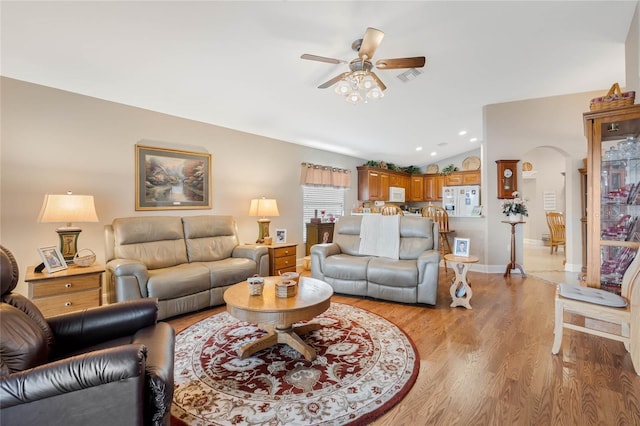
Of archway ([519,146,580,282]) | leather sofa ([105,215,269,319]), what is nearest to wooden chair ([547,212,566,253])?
archway ([519,146,580,282])

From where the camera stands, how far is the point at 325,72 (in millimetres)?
3209

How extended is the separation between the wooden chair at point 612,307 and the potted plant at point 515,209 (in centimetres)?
264

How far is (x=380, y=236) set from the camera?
13.3 feet

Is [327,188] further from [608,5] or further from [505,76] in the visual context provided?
[608,5]

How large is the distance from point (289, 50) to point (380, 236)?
2.59 meters

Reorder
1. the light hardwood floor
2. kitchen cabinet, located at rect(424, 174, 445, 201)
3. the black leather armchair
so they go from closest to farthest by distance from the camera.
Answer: the black leather armchair < the light hardwood floor < kitchen cabinet, located at rect(424, 174, 445, 201)

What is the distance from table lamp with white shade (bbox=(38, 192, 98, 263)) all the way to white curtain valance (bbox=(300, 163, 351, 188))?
143 inches

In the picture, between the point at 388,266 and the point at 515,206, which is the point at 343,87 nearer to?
the point at 388,266

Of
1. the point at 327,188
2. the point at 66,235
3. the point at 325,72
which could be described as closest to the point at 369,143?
the point at 327,188

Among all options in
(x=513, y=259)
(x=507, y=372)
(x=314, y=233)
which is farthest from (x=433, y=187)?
(x=507, y=372)

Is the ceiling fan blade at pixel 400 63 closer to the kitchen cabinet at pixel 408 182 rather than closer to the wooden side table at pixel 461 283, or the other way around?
the wooden side table at pixel 461 283

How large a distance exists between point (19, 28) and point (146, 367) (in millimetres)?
2732

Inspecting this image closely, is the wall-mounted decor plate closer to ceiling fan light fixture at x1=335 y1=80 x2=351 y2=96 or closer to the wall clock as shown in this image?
the wall clock

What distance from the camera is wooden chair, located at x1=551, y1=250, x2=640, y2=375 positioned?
6.69 feet
